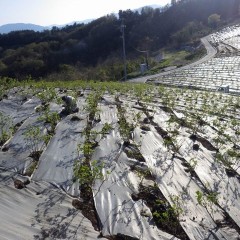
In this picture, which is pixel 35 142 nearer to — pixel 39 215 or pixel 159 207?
pixel 39 215

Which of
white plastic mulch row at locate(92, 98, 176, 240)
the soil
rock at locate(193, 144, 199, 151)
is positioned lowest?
rock at locate(193, 144, 199, 151)

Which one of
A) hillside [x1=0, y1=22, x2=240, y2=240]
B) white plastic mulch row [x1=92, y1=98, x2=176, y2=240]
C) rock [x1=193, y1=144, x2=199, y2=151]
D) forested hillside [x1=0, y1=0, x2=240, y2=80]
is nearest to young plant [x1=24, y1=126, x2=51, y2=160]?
hillside [x1=0, y1=22, x2=240, y2=240]

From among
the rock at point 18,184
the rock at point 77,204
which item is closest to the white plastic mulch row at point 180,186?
the rock at point 77,204

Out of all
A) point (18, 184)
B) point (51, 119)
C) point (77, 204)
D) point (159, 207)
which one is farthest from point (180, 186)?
point (51, 119)

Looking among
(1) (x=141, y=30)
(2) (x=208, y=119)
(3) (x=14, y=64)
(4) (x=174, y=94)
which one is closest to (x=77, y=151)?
(2) (x=208, y=119)

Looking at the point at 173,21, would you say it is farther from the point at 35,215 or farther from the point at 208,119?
the point at 35,215

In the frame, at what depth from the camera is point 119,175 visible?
439 cm

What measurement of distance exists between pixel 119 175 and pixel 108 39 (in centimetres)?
4928

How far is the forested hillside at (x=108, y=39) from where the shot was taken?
41.8 meters

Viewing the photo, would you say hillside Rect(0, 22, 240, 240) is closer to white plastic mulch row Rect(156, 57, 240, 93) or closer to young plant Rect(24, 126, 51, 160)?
young plant Rect(24, 126, 51, 160)

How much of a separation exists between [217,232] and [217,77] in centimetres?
1254

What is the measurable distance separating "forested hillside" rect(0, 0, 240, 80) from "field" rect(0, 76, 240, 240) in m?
32.7

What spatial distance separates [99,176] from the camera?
165 inches

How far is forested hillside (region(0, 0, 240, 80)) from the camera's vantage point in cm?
4179
